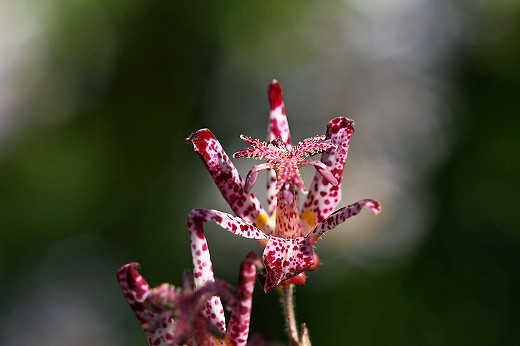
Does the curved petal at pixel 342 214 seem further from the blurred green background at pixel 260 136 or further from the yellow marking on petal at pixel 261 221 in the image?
the blurred green background at pixel 260 136

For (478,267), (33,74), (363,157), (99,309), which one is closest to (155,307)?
(478,267)

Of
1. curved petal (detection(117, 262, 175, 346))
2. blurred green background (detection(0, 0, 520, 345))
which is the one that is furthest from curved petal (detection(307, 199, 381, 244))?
blurred green background (detection(0, 0, 520, 345))

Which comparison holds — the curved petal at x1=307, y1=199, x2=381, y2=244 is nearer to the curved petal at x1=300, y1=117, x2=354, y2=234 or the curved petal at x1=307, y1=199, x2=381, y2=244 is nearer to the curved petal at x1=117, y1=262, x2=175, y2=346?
the curved petal at x1=300, y1=117, x2=354, y2=234

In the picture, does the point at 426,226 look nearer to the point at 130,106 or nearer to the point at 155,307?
the point at 130,106

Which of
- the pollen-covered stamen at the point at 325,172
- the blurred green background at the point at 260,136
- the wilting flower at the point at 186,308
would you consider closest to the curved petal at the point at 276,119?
the pollen-covered stamen at the point at 325,172

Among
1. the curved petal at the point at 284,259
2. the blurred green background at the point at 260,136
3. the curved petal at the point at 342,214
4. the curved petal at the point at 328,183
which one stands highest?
the blurred green background at the point at 260,136

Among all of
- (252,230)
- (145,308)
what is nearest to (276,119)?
(252,230)

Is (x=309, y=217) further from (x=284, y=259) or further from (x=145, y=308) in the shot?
(x=145, y=308)
